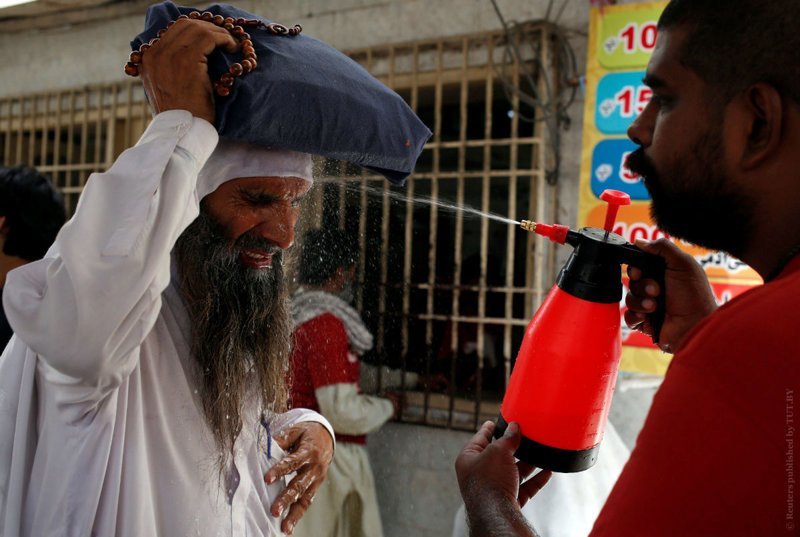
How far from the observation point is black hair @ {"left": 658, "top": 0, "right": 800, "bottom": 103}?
1.00 m

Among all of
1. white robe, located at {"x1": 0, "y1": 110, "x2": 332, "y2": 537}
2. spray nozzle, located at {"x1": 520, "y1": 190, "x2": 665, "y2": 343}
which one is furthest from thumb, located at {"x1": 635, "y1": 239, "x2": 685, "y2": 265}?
white robe, located at {"x1": 0, "y1": 110, "x2": 332, "y2": 537}

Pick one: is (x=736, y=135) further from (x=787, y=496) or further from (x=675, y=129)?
(x=787, y=496)

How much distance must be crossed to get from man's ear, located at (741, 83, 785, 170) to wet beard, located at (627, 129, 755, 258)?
43 millimetres

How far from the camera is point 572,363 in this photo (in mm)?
1329

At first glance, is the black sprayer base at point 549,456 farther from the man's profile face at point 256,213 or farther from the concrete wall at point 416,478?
the concrete wall at point 416,478

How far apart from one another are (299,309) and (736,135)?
2734mm

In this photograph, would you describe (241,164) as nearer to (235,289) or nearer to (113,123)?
(235,289)

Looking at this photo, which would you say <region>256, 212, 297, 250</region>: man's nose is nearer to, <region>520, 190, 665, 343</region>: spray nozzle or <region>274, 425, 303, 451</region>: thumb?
<region>274, 425, 303, 451</region>: thumb

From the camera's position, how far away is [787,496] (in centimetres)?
83

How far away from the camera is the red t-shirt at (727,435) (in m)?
0.83

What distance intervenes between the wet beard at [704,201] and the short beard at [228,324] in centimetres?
102

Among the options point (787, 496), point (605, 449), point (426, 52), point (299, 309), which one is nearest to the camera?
point (787, 496)

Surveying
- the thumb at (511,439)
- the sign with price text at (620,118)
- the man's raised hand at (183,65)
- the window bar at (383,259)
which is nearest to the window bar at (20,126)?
the window bar at (383,259)

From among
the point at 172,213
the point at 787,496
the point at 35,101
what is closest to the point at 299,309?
the point at 172,213
